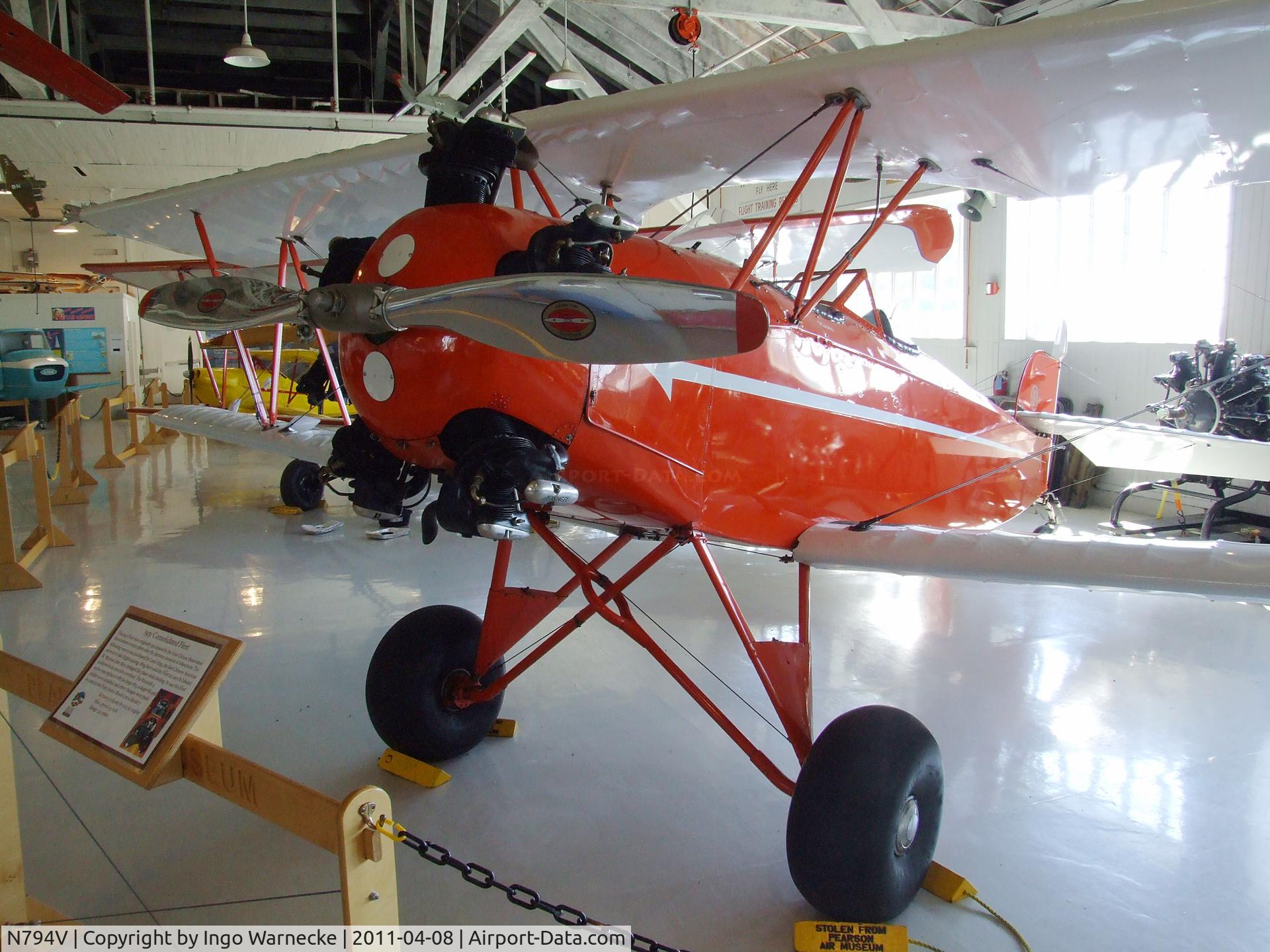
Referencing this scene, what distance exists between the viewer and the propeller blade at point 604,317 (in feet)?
5.47

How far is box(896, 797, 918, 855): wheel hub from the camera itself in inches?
92.5

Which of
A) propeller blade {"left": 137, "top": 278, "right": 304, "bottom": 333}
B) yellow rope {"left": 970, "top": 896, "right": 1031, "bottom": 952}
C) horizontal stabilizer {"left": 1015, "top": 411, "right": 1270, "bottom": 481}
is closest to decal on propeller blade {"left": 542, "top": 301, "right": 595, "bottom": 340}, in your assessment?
propeller blade {"left": 137, "top": 278, "right": 304, "bottom": 333}

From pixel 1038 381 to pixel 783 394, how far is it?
4.00m

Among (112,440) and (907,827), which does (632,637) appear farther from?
(112,440)

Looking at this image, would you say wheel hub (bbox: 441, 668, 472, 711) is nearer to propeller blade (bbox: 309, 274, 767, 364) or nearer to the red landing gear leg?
the red landing gear leg

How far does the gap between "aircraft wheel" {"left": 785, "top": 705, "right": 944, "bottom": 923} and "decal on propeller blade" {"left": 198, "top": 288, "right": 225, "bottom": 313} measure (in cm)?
210

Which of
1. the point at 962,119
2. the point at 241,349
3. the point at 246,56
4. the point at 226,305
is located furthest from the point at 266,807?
the point at 246,56

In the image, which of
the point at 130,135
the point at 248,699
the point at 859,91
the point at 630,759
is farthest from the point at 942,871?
the point at 130,135

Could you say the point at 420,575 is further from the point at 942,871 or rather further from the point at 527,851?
the point at 942,871

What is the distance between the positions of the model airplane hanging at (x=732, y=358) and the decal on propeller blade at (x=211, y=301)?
0.01 m

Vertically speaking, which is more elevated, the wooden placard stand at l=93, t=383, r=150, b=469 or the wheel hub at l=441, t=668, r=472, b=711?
the wooden placard stand at l=93, t=383, r=150, b=469

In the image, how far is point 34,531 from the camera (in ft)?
21.1

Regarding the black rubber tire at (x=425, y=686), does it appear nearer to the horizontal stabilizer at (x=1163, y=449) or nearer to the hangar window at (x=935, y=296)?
the horizontal stabilizer at (x=1163, y=449)

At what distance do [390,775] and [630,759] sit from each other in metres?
0.94
